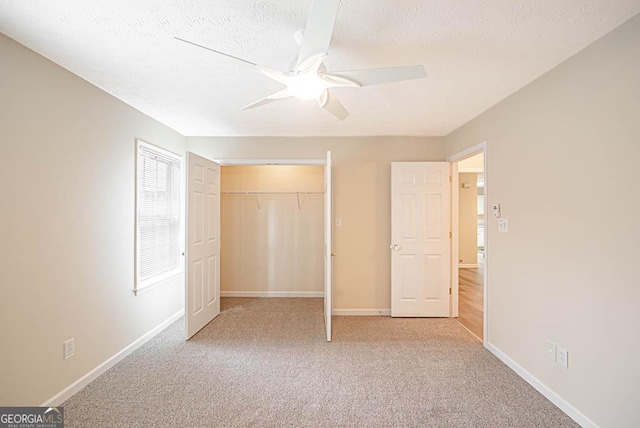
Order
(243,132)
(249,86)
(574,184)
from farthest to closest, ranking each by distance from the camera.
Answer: (243,132) → (249,86) → (574,184)

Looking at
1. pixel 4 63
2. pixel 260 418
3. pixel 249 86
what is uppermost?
pixel 249 86

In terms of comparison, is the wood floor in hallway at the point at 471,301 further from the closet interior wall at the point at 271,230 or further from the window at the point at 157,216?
the window at the point at 157,216

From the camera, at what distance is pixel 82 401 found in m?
2.10

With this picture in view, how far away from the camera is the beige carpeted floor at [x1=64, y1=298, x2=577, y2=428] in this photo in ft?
6.37

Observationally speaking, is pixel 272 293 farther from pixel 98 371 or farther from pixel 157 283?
pixel 98 371

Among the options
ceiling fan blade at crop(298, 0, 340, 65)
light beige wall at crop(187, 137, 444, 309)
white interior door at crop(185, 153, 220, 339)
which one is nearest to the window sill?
white interior door at crop(185, 153, 220, 339)

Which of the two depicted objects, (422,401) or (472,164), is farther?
(472,164)

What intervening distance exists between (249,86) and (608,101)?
2413mm

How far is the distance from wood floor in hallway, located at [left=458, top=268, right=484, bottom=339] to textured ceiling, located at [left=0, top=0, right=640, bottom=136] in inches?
101

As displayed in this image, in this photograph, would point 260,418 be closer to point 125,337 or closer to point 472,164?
point 125,337

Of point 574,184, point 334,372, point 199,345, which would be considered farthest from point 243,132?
point 574,184

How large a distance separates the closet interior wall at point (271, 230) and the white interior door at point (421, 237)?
4.84 ft

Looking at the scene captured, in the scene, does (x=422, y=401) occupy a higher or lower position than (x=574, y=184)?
lower

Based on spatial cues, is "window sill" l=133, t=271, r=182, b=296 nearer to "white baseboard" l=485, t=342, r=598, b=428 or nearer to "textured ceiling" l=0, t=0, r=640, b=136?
"textured ceiling" l=0, t=0, r=640, b=136
